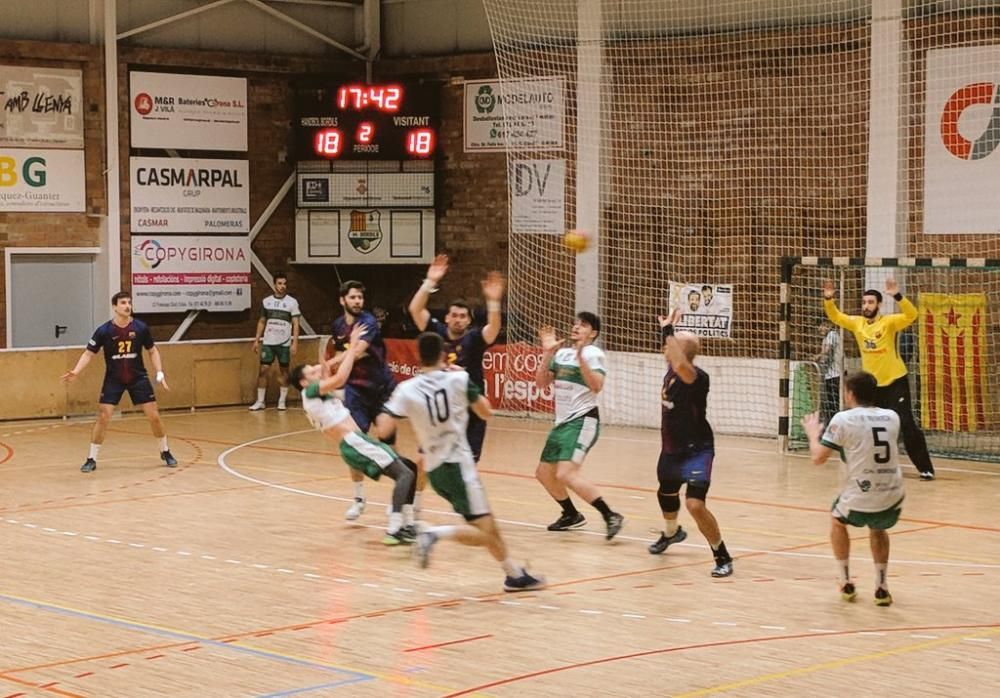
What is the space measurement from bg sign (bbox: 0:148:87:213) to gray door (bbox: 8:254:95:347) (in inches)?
34.7

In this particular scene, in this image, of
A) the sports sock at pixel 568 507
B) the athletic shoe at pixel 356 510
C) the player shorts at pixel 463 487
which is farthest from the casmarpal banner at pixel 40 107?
the player shorts at pixel 463 487

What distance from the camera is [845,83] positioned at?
2289 centimetres

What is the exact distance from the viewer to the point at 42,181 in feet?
85.5

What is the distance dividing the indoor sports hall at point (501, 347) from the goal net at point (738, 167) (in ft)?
0.19

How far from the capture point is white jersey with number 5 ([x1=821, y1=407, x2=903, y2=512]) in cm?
1052

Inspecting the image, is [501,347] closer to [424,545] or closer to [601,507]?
[601,507]

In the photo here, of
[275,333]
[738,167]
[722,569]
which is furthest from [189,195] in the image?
[722,569]

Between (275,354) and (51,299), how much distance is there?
158 inches

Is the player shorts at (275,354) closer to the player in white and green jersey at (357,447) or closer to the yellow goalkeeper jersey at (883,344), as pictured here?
the yellow goalkeeper jersey at (883,344)

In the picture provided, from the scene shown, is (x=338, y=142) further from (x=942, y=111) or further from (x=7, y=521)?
(x=7, y=521)

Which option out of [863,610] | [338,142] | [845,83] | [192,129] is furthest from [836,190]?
[863,610]

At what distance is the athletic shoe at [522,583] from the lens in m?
11.3

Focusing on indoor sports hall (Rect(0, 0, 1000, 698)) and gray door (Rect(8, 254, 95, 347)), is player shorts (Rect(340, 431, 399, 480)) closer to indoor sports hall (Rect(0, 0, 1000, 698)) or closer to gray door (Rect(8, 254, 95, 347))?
indoor sports hall (Rect(0, 0, 1000, 698))

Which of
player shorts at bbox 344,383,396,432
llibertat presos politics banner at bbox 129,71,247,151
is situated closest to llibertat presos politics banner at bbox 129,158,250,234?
llibertat presos politics banner at bbox 129,71,247,151
